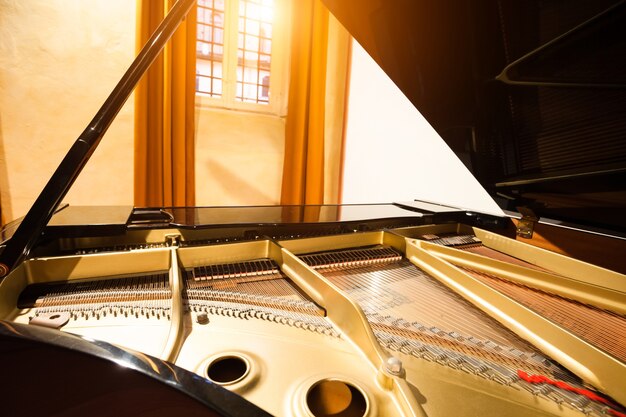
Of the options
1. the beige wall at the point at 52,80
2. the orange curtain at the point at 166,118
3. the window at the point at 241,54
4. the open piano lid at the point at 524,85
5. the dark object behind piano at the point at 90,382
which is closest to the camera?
the dark object behind piano at the point at 90,382

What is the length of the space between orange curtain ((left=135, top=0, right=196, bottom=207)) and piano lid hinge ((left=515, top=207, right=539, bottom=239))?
2.64m

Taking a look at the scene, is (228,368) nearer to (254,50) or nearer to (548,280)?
(548,280)

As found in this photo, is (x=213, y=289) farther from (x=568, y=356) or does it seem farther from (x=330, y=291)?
(x=568, y=356)

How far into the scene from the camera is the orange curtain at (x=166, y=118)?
2740 millimetres

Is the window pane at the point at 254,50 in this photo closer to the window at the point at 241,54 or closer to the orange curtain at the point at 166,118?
the window at the point at 241,54

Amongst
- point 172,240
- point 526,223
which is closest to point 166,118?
point 172,240

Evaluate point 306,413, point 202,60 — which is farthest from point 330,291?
point 202,60

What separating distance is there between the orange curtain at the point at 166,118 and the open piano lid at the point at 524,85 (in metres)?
2.17

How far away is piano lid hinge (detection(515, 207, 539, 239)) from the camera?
56.7 inches

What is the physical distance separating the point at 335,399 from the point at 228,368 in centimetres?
25

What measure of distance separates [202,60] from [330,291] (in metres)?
3.43

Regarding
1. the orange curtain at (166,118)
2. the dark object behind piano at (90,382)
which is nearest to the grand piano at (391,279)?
the dark object behind piano at (90,382)

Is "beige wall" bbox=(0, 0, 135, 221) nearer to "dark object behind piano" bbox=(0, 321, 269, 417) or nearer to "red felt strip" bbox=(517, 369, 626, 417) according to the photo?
"dark object behind piano" bbox=(0, 321, 269, 417)

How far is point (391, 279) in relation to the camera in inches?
48.2
